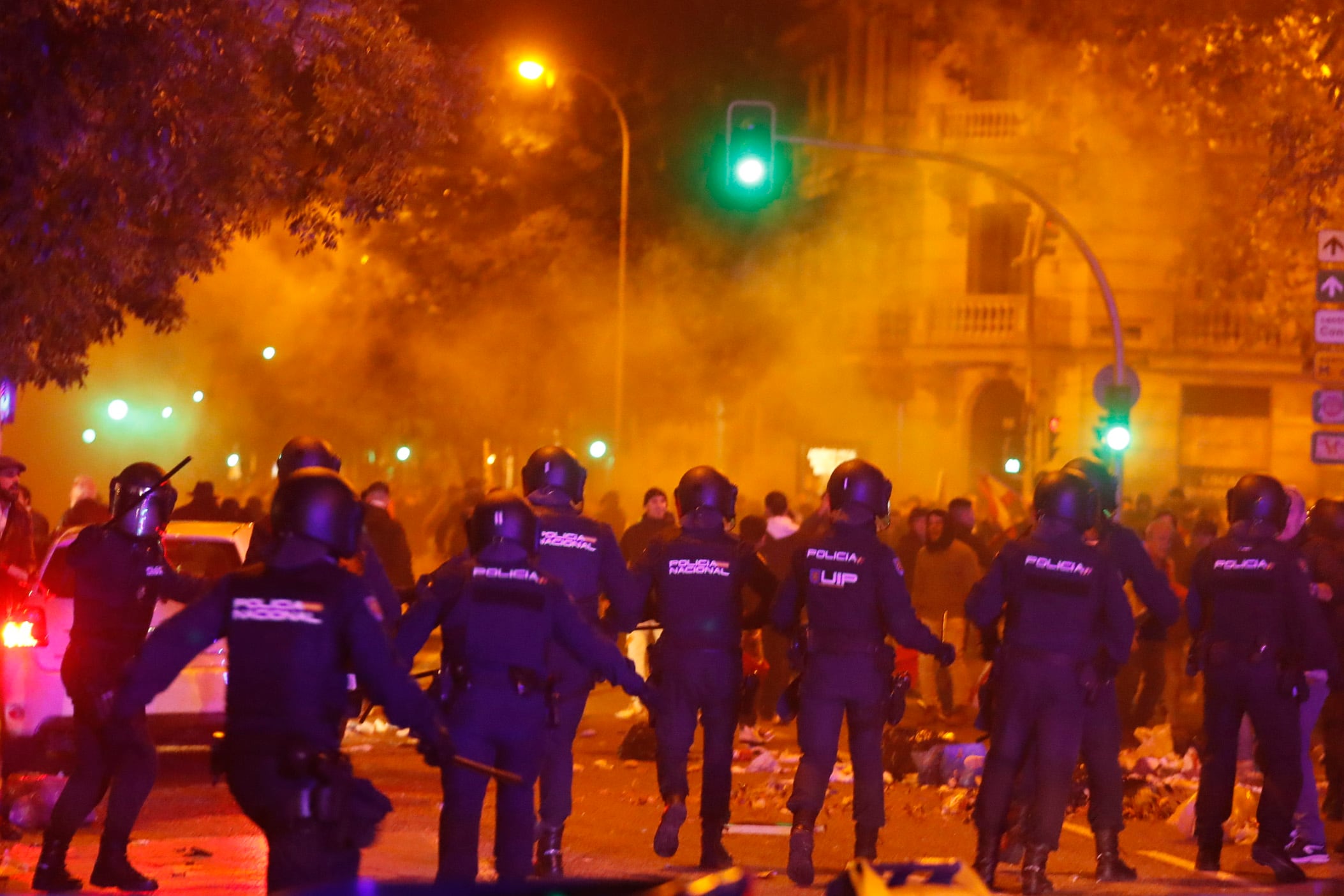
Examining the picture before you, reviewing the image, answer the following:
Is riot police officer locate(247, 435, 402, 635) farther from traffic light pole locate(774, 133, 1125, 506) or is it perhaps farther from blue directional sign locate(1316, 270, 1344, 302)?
traffic light pole locate(774, 133, 1125, 506)

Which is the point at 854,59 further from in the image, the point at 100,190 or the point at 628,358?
the point at 100,190

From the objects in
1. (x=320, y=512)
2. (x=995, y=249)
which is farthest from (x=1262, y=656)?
(x=995, y=249)

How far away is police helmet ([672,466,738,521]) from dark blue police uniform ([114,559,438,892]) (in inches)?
125

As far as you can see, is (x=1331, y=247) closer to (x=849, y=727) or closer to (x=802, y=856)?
(x=849, y=727)

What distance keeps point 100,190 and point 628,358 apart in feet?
65.5

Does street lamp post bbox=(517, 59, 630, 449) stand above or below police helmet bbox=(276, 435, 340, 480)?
above

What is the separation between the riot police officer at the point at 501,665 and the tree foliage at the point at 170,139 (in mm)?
3783

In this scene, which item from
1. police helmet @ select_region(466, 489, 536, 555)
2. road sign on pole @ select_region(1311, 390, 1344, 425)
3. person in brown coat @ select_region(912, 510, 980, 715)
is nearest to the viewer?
police helmet @ select_region(466, 489, 536, 555)

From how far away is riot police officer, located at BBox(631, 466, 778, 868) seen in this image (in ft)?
26.1

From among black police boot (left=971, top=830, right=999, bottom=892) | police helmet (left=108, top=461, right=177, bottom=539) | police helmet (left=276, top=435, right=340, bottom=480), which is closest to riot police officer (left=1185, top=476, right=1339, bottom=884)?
black police boot (left=971, top=830, right=999, bottom=892)

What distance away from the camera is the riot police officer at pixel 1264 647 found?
7.96 m

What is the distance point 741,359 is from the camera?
3028 cm

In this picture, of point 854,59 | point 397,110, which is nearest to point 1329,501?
point 397,110

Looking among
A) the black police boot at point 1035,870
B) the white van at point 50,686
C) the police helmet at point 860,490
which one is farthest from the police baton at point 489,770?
the white van at point 50,686
